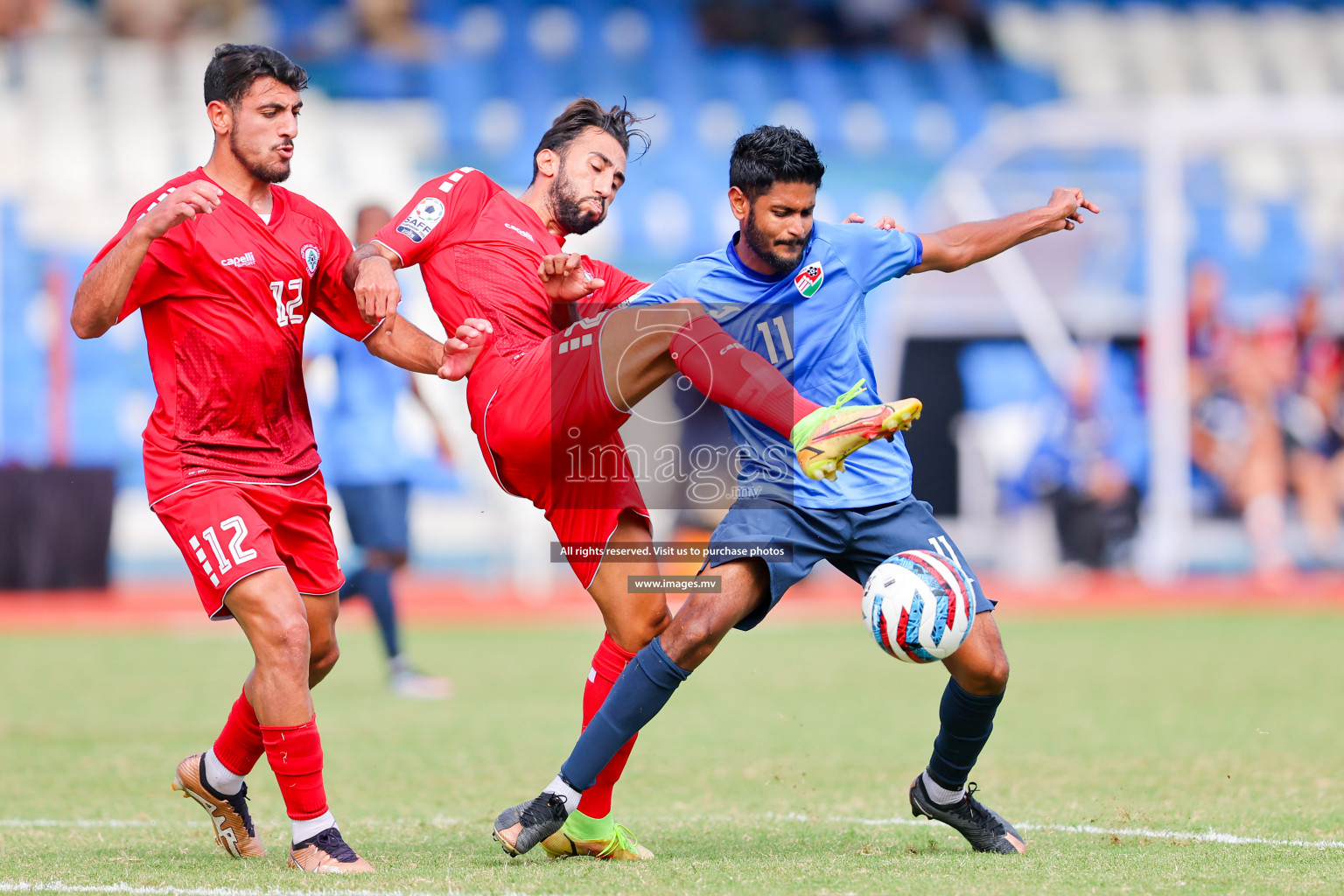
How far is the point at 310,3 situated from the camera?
20625mm

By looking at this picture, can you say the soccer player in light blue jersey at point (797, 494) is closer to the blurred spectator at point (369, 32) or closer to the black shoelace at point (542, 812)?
the black shoelace at point (542, 812)

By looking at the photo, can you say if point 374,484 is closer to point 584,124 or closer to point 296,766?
point 584,124

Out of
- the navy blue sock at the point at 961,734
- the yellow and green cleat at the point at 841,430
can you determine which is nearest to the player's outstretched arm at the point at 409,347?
the yellow and green cleat at the point at 841,430

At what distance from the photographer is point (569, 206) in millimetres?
5297

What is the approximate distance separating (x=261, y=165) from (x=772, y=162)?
5.25ft

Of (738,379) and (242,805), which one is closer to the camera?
(738,379)

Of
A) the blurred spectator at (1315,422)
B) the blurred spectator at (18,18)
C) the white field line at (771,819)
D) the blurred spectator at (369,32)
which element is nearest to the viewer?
the white field line at (771,819)

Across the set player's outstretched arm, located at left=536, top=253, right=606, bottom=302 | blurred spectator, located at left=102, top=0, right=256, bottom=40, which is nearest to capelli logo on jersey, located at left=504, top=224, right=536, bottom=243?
player's outstretched arm, located at left=536, top=253, right=606, bottom=302

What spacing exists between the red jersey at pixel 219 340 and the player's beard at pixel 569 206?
93 centimetres

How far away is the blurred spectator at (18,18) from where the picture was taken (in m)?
19.1

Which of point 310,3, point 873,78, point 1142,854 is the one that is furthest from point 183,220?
point 873,78

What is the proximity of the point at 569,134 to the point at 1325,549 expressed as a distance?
14.1 meters

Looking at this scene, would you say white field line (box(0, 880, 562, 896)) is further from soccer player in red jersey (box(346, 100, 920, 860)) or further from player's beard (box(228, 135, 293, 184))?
player's beard (box(228, 135, 293, 184))

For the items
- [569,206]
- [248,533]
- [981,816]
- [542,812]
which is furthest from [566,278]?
[981,816]
